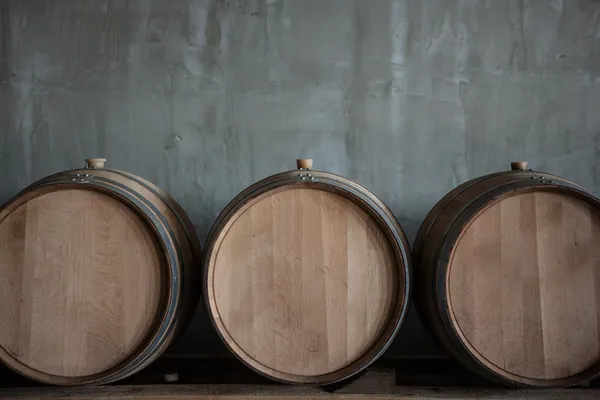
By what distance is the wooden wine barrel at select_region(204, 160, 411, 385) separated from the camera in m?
2.00

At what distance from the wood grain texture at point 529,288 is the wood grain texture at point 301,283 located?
0.95 feet

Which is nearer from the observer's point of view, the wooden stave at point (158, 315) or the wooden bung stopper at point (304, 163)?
the wooden stave at point (158, 315)

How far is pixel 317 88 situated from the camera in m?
2.90

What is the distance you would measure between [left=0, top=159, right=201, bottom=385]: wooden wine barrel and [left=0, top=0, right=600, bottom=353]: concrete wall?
819 mm

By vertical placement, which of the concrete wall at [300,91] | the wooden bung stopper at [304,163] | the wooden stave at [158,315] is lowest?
the wooden stave at [158,315]

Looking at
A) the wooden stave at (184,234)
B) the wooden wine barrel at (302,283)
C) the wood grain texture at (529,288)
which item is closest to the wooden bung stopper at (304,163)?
the wooden wine barrel at (302,283)

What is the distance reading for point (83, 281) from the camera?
2.03m

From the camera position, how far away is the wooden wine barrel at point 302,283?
6.57 ft

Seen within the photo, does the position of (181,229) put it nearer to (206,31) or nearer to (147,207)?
(147,207)

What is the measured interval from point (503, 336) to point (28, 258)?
1661 millimetres

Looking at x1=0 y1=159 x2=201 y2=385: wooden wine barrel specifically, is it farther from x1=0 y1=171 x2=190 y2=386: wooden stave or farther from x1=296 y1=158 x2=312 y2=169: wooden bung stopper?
x1=296 y1=158 x2=312 y2=169: wooden bung stopper

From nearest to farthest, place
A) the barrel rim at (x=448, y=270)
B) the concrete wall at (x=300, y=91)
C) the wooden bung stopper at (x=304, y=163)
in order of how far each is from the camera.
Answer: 1. the barrel rim at (x=448, y=270)
2. the wooden bung stopper at (x=304, y=163)
3. the concrete wall at (x=300, y=91)

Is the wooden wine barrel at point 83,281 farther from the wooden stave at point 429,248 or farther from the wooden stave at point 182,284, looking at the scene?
the wooden stave at point 429,248

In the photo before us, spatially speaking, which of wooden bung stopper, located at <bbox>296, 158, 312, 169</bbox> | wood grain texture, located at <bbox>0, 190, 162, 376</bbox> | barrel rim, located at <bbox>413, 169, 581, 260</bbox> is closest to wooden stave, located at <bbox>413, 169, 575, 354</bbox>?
barrel rim, located at <bbox>413, 169, 581, 260</bbox>
